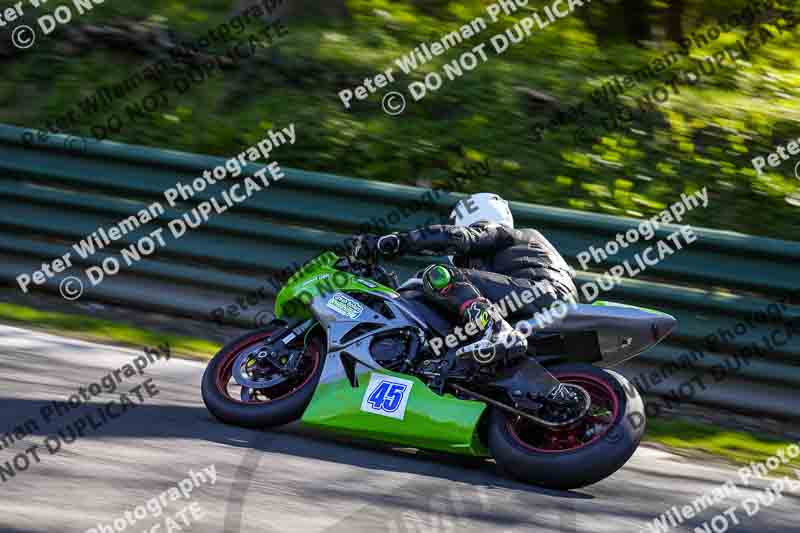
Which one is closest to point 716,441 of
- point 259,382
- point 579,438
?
point 579,438

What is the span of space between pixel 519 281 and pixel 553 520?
5.08 feet

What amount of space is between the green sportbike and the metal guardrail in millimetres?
1767

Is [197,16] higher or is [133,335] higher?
[197,16]

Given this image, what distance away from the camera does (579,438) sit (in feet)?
19.1

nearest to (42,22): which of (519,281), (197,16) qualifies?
(197,16)

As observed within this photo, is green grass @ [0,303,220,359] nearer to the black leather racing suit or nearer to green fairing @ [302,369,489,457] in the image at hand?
green fairing @ [302,369,489,457]

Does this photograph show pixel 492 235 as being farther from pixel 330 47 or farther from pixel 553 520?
pixel 330 47

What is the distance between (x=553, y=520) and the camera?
5051 mm

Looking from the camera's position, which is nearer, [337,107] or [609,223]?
[609,223]

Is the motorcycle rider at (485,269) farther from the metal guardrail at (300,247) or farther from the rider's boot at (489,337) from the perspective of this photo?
the metal guardrail at (300,247)

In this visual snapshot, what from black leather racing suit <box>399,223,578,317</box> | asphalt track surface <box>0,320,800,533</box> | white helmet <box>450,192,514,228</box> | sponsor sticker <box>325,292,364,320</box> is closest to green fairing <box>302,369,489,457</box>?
asphalt track surface <box>0,320,800,533</box>

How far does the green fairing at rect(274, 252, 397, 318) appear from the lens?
6445mm

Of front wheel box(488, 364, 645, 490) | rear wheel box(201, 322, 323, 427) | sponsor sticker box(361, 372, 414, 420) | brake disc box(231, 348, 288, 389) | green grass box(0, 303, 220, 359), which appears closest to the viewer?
front wheel box(488, 364, 645, 490)

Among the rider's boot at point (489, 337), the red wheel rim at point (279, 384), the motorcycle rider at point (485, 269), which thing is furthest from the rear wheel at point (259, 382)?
the rider's boot at point (489, 337)
